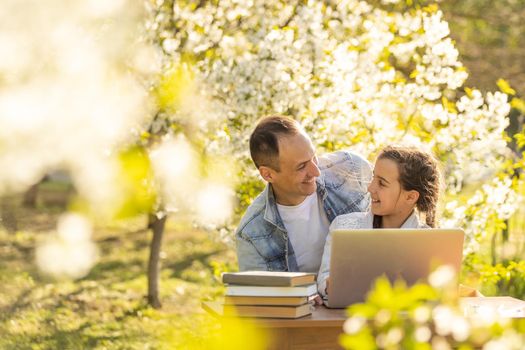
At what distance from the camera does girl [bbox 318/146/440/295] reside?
4109mm

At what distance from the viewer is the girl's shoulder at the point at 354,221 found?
4191 millimetres

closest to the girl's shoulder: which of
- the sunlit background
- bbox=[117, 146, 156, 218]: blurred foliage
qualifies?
the sunlit background

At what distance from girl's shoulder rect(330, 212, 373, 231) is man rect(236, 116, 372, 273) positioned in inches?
A: 10.2

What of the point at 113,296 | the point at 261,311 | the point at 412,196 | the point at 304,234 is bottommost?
the point at 113,296

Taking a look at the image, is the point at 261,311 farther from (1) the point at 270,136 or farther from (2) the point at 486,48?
(2) the point at 486,48

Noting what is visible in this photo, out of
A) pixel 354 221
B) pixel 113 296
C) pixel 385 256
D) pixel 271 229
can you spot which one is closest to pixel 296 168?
pixel 271 229

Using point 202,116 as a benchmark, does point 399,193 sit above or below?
below

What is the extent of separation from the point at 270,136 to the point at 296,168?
0.72 feet

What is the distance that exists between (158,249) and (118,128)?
51.7 inches

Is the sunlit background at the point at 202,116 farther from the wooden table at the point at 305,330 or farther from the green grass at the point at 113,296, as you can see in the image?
the wooden table at the point at 305,330

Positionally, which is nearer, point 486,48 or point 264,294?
point 264,294

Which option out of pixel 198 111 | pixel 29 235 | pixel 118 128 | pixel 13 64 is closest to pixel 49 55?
pixel 13 64

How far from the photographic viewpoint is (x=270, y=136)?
4.60 meters

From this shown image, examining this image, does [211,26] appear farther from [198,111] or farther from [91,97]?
[91,97]
